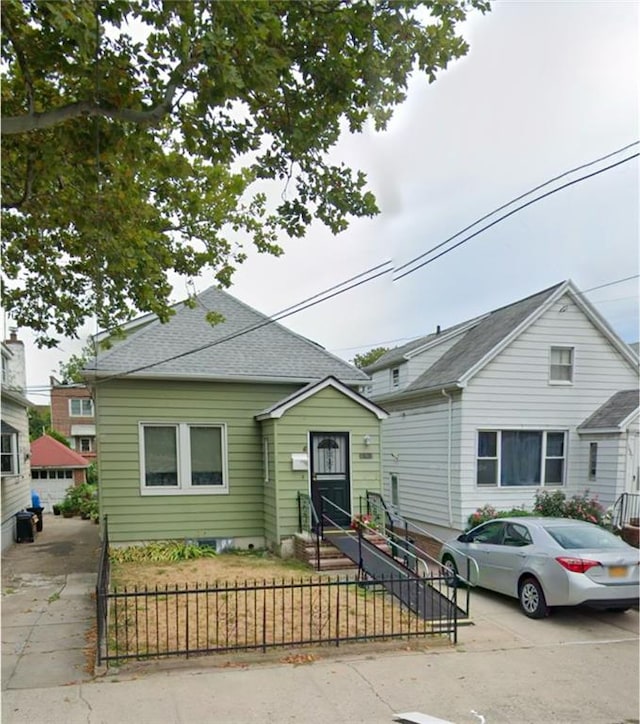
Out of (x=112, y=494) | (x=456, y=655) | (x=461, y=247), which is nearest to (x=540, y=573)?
(x=456, y=655)

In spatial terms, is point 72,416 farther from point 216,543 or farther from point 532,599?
point 532,599

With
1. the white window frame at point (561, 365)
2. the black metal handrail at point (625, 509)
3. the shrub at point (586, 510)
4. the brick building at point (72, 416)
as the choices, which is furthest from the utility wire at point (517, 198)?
the brick building at point (72, 416)

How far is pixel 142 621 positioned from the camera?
251 inches

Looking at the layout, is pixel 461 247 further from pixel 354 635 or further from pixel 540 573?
pixel 354 635

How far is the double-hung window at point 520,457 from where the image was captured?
1231 centimetres

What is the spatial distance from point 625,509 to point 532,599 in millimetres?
6262

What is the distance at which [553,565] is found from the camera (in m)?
6.89

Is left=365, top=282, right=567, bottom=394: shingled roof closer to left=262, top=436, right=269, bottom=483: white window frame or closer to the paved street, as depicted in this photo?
left=262, top=436, right=269, bottom=483: white window frame

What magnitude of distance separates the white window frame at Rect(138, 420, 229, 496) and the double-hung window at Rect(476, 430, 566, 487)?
19.8 feet

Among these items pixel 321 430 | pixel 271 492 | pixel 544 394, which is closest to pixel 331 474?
pixel 321 430

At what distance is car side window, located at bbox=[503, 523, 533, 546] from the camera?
7.61m

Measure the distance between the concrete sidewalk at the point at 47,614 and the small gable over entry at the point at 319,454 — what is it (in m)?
3.72

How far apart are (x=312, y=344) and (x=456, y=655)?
8.22 metres

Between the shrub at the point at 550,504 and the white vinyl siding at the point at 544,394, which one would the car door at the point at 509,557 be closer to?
the white vinyl siding at the point at 544,394
